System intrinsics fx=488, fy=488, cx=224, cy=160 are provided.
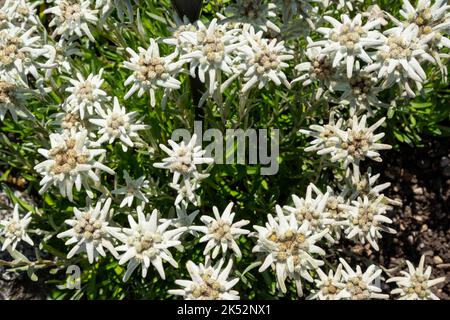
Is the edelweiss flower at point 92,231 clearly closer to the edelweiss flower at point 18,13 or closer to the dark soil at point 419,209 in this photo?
the edelweiss flower at point 18,13

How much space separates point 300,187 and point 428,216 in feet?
5.91

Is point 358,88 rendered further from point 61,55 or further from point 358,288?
point 61,55

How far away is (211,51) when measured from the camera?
3.39 meters

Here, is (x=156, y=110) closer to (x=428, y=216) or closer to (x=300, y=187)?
(x=300, y=187)

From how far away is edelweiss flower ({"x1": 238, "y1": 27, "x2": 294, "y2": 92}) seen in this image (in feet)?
11.2

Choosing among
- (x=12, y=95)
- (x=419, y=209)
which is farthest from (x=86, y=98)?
(x=419, y=209)

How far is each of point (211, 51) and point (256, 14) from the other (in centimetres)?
56

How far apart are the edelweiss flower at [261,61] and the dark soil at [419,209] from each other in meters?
2.67

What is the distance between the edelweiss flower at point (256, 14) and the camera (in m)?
3.63

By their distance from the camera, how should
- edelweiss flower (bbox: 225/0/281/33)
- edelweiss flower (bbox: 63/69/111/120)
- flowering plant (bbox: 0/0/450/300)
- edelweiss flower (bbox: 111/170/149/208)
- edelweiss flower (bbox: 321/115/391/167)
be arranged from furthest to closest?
1. edelweiss flower (bbox: 111/170/149/208)
2. edelweiss flower (bbox: 63/69/111/120)
3. edelweiss flower (bbox: 225/0/281/33)
4. edelweiss flower (bbox: 321/115/391/167)
5. flowering plant (bbox: 0/0/450/300)

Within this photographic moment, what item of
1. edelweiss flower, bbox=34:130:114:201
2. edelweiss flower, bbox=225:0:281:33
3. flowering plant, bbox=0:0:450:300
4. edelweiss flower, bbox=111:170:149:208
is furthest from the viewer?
edelweiss flower, bbox=111:170:149:208

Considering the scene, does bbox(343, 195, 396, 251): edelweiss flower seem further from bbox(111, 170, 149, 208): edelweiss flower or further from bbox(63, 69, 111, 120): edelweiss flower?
bbox(63, 69, 111, 120): edelweiss flower

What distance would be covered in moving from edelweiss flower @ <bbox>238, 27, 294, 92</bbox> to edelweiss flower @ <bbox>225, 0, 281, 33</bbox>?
0.67ft

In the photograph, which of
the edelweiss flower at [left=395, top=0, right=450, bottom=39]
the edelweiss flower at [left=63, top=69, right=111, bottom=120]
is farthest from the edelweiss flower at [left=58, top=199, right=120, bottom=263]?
the edelweiss flower at [left=395, top=0, right=450, bottom=39]
